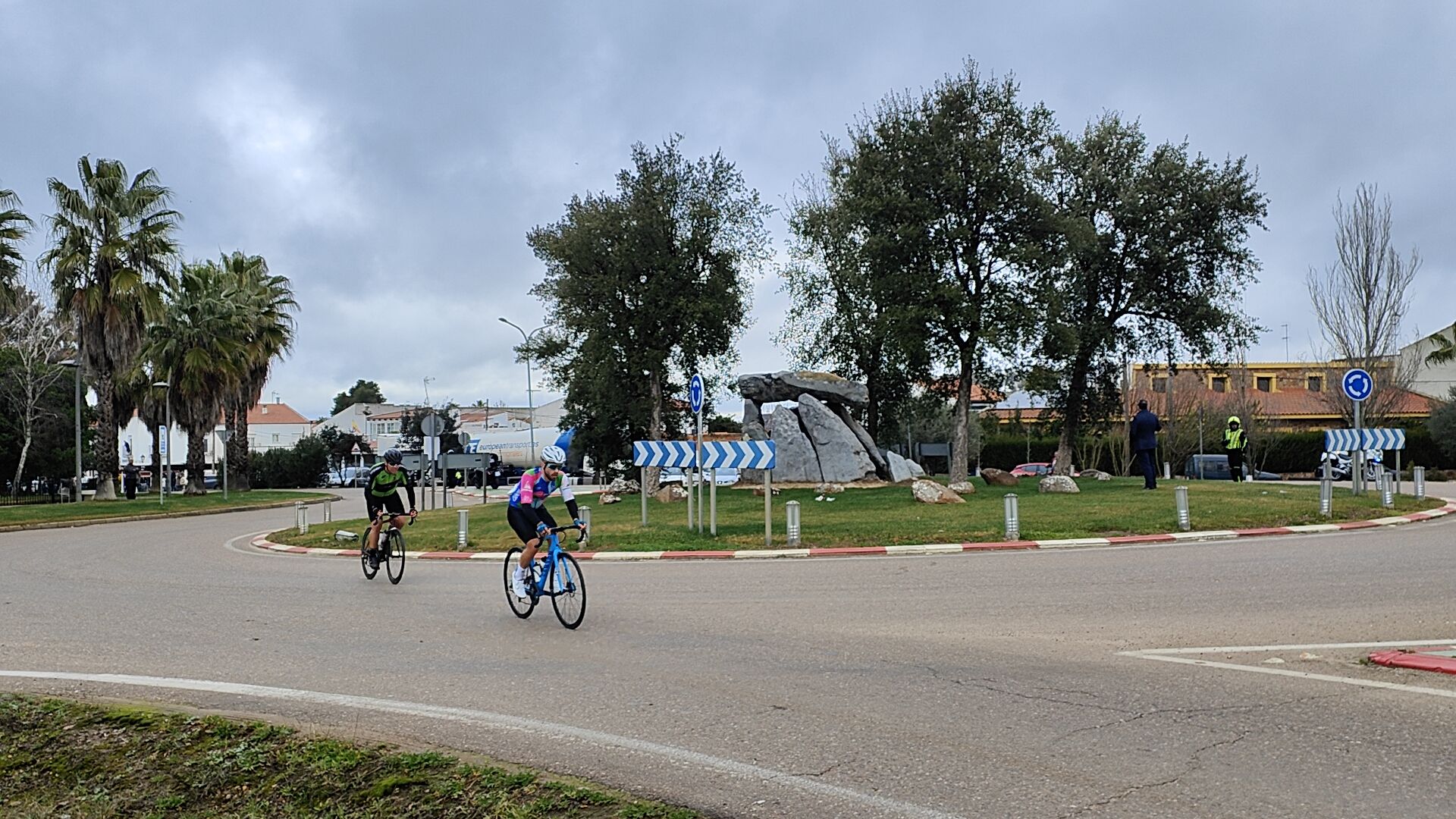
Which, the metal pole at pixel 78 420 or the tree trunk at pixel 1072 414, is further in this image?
the metal pole at pixel 78 420

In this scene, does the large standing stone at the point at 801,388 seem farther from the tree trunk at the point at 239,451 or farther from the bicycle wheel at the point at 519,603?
the tree trunk at the point at 239,451

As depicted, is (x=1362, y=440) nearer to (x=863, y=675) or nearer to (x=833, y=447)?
(x=833, y=447)

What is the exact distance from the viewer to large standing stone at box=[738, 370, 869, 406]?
33156 mm

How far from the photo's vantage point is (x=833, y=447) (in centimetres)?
3128

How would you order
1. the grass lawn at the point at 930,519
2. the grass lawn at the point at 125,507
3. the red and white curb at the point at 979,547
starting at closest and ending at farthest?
the red and white curb at the point at 979,547
the grass lawn at the point at 930,519
the grass lawn at the point at 125,507

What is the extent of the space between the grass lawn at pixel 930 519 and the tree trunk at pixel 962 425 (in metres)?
1.95

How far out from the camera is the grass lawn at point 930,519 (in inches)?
696

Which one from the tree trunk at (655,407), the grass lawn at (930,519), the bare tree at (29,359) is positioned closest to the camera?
the grass lawn at (930,519)

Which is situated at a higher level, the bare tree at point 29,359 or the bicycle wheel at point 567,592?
the bare tree at point 29,359

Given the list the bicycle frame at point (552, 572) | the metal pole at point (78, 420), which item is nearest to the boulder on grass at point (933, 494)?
the bicycle frame at point (552, 572)

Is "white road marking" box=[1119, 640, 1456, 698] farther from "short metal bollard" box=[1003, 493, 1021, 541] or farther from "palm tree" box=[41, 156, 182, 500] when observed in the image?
"palm tree" box=[41, 156, 182, 500]

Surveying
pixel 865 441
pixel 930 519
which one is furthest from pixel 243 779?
pixel 865 441

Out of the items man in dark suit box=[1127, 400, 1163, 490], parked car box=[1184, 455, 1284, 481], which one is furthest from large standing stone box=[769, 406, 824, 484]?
parked car box=[1184, 455, 1284, 481]

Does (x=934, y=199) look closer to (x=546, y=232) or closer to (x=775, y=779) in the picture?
(x=546, y=232)
